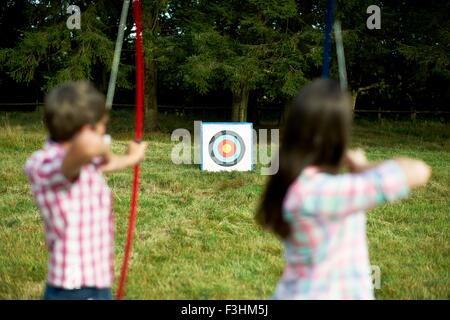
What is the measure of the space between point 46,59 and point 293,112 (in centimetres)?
1283

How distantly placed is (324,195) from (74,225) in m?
0.78

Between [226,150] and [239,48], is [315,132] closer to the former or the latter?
[226,150]

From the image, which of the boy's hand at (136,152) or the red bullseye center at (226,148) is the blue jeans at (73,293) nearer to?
the boy's hand at (136,152)

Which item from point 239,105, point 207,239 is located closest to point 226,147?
point 207,239

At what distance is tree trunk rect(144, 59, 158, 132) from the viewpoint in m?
13.3

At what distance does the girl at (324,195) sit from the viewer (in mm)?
1382

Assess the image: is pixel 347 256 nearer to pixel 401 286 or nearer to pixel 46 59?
pixel 401 286

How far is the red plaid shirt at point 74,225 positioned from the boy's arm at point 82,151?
0.13m

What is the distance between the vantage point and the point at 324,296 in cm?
152

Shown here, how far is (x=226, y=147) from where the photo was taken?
7594 millimetres

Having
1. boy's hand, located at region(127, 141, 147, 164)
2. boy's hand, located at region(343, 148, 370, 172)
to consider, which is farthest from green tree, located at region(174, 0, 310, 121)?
boy's hand, located at region(343, 148, 370, 172)

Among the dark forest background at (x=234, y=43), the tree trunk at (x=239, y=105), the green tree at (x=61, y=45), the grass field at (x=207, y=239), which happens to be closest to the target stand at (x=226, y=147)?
the grass field at (x=207, y=239)

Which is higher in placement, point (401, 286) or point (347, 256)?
point (347, 256)

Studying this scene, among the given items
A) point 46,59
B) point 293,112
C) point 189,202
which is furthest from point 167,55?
point 293,112
